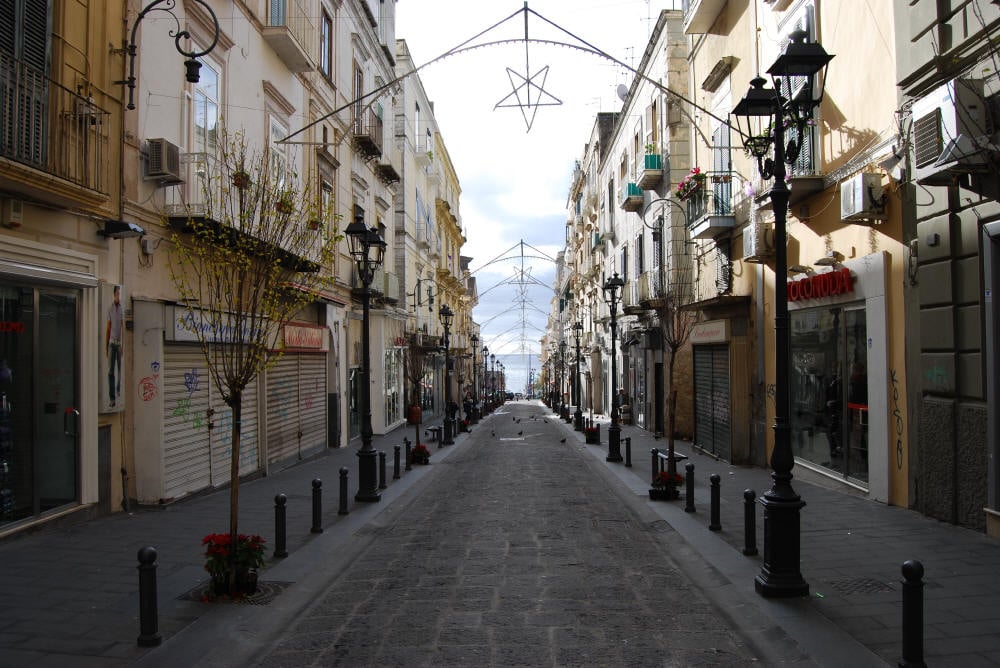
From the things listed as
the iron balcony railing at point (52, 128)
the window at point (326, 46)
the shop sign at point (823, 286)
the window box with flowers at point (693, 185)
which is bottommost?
the shop sign at point (823, 286)

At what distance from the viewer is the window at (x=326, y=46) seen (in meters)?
20.4

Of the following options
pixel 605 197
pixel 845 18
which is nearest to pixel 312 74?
pixel 845 18

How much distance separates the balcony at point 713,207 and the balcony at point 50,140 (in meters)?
12.9

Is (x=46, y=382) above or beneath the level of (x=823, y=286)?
beneath

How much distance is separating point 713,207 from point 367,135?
1146 centimetres

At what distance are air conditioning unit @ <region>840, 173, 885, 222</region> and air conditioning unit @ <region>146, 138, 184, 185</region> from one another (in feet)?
33.7

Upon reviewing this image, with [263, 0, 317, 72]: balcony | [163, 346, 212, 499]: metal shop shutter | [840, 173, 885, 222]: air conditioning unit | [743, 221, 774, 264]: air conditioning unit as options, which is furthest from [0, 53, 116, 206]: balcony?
[743, 221, 774, 264]: air conditioning unit

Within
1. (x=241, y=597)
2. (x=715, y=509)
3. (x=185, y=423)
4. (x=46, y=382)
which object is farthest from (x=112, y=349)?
(x=715, y=509)

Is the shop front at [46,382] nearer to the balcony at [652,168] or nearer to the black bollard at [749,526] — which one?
the black bollard at [749,526]

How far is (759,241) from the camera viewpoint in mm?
14672

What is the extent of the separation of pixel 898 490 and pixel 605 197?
30165mm

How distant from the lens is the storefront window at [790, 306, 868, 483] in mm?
11734

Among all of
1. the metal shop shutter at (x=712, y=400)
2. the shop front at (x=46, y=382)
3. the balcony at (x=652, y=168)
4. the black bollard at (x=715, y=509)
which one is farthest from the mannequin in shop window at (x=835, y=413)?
the balcony at (x=652, y=168)

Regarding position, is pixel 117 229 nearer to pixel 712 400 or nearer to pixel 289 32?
pixel 289 32
